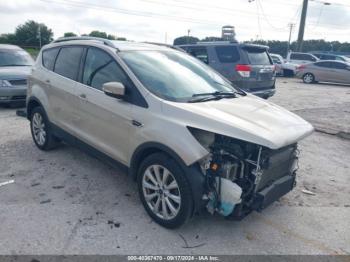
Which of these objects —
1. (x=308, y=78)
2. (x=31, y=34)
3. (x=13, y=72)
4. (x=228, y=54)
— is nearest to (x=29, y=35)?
(x=31, y=34)

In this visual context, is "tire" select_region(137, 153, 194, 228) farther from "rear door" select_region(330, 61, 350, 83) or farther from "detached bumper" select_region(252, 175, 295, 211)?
"rear door" select_region(330, 61, 350, 83)

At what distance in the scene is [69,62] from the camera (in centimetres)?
477

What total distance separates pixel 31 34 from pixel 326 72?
5042 centimetres

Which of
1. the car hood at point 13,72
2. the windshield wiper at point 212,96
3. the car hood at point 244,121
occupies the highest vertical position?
the windshield wiper at point 212,96

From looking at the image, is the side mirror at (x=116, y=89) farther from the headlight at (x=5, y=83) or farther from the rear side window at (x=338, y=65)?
the rear side window at (x=338, y=65)

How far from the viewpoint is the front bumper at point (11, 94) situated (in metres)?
8.53

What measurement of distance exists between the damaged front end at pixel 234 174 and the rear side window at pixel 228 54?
5.98 metres

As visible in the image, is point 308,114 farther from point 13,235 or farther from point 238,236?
point 13,235

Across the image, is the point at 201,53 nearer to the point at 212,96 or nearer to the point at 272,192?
the point at 212,96

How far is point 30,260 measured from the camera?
2859 millimetres

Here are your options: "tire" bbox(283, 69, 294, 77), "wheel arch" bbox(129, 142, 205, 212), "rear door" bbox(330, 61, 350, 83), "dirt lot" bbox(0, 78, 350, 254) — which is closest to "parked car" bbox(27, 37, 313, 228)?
"wheel arch" bbox(129, 142, 205, 212)

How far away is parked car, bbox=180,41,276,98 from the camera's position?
8641 millimetres

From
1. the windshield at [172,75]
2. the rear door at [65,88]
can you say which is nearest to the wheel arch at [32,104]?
the rear door at [65,88]

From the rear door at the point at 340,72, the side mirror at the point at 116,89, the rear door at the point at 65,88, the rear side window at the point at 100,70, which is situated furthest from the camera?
the rear door at the point at 340,72
